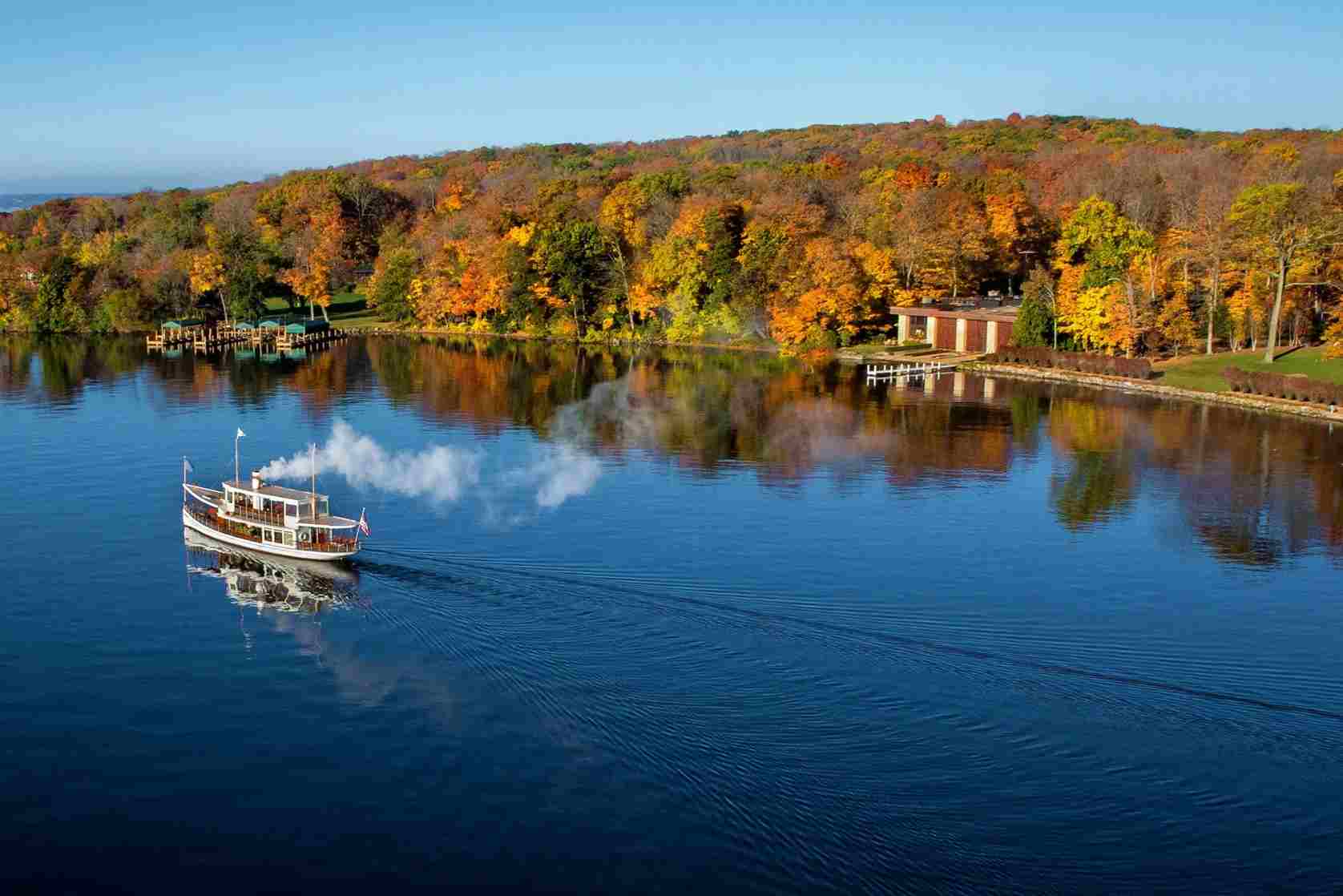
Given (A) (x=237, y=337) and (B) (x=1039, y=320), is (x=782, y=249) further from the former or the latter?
(A) (x=237, y=337)

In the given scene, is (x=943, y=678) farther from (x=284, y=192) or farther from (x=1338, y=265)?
(x=284, y=192)

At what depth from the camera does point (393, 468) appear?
136 ft

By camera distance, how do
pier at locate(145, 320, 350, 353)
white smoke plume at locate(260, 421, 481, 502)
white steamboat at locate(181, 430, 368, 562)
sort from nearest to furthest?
1. white steamboat at locate(181, 430, 368, 562)
2. white smoke plume at locate(260, 421, 481, 502)
3. pier at locate(145, 320, 350, 353)

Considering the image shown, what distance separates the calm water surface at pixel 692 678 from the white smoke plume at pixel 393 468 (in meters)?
0.30

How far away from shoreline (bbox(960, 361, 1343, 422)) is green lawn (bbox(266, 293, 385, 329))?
180 feet

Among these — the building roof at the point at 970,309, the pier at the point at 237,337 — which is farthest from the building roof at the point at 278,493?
the pier at the point at 237,337

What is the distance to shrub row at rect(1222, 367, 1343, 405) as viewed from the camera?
53594mm

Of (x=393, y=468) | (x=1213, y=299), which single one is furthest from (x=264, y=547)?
(x=1213, y=299)

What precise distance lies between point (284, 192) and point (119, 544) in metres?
95.2

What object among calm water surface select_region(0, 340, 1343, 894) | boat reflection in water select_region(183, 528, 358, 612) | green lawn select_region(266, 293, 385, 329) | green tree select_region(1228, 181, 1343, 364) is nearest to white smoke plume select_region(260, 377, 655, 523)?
calm water surface select_region(0, 340, 1343, 894)

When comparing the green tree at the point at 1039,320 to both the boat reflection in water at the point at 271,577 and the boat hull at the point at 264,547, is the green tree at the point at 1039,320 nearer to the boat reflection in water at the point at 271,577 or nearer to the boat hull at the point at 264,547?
the boat hull at the point at 264,547

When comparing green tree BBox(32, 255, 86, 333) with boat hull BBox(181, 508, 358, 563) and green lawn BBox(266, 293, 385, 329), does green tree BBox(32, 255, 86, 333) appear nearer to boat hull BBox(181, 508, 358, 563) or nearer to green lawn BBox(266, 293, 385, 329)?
green lawn BBox(266, 293, 385, 329)

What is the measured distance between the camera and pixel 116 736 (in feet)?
70.9

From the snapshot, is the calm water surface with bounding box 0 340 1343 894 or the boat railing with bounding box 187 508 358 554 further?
the boat railing with bounding box 187 508 358 554
